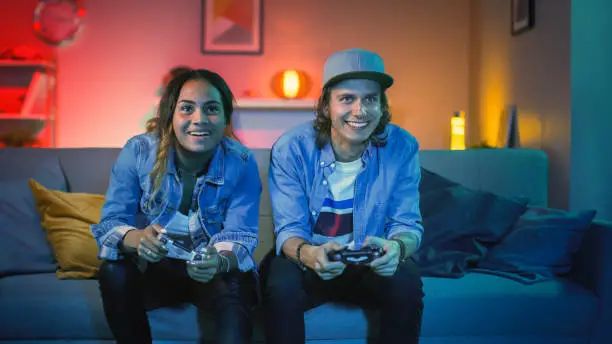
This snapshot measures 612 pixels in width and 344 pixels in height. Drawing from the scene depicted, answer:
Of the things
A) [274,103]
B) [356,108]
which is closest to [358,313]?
[356,108]

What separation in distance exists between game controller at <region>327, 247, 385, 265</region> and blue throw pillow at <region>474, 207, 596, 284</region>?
27.3 inches

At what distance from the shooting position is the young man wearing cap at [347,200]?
1559mm

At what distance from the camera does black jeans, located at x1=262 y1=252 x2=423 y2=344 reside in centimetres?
151

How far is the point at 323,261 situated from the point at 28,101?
3.87 meters

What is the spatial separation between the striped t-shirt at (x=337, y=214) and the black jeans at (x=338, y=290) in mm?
123

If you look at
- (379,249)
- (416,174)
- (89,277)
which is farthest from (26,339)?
(416,174)

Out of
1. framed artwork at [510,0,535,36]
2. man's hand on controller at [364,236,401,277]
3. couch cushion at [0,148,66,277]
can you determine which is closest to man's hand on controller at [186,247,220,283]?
man's hand on controller at [364,236,401,277]

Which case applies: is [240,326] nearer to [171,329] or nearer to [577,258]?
[171,329]

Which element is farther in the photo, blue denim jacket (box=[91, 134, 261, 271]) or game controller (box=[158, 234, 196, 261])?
blue denim jacket (box=[91, 134, 261, 271])

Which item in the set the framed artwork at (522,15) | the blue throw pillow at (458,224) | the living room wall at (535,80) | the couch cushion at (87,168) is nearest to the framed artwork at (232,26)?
the living room wall at (535,80)

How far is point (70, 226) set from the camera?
2012 millimetres

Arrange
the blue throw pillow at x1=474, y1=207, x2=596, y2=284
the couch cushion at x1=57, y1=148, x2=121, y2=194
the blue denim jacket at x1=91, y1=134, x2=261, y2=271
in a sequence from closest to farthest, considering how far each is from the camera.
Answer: the blue denim jacket at x1=91, y1=134, x2=261, y2=271
the blue throw pillow at x1=474, y1=207, x2=596, y2=284
the couch cushion at x1=57, y1=148, x2=121, y2=194

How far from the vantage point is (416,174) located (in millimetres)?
1827

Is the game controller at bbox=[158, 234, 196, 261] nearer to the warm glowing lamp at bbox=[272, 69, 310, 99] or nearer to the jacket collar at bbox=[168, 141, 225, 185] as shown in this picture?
the jacket collar at bbox=[168, 141, 225, 185]
